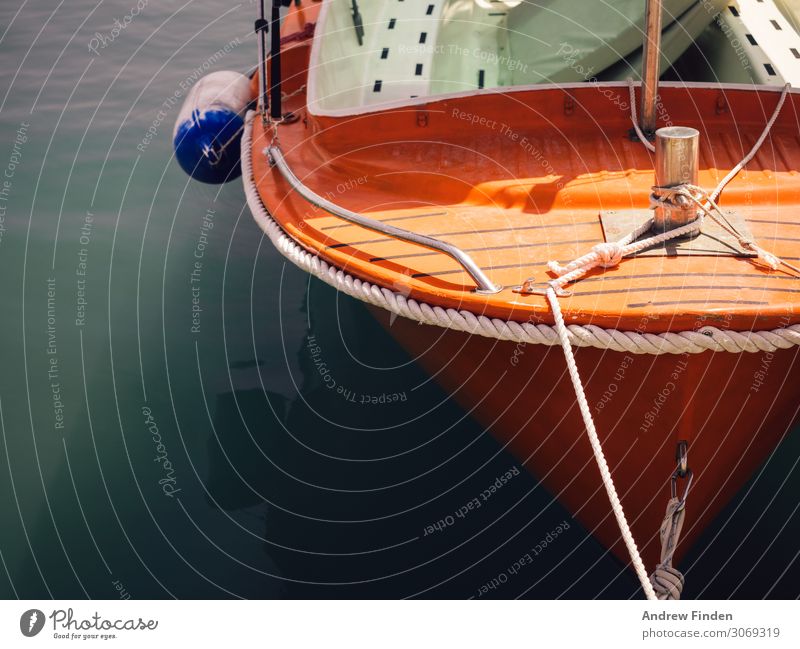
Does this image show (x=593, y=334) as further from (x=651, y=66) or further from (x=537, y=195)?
(x=651, y=66)

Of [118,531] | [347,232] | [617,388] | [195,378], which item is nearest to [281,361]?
[195,378]

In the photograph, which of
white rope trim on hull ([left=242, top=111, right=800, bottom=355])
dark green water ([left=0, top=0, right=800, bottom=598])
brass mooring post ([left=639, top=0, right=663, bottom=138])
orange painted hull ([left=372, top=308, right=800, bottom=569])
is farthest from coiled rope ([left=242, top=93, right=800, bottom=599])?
dark green water ([left=0, top=0, right=800, bottom=598])

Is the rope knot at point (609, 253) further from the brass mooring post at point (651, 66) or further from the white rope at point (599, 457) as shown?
the brass mooring post at point (651, 66)

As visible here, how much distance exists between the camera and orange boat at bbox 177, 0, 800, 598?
3652 millimetres

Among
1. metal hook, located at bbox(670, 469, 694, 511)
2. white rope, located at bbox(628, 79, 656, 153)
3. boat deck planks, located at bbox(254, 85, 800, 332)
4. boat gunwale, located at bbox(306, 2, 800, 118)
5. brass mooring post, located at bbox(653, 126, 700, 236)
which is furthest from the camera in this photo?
boat gunwale, located at bbox(306, 2, 800, 118)

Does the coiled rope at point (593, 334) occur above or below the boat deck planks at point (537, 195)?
below

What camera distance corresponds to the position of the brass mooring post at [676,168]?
377 centimetres

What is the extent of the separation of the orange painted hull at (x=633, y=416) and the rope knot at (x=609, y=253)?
33 cm

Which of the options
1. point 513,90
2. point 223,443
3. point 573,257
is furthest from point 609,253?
point 223,443

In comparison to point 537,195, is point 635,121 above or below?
above

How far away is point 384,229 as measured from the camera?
13.4 ft

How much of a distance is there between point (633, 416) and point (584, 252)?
67cm

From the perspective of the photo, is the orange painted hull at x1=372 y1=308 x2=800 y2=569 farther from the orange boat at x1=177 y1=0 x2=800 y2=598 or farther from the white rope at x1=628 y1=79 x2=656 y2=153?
the white rope at x1=628 y1=79 x2=656 y2=153

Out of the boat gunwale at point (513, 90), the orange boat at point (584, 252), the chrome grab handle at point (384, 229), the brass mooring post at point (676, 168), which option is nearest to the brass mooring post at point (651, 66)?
the orange boat at point (584, 252)
